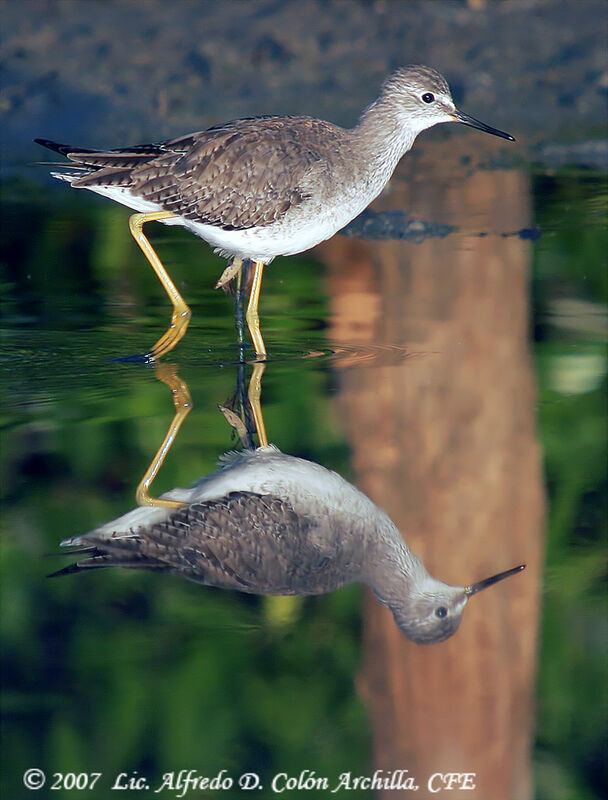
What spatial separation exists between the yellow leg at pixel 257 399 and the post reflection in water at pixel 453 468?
1.29ft

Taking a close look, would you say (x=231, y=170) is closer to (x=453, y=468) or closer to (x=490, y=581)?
(x=453, y=468)

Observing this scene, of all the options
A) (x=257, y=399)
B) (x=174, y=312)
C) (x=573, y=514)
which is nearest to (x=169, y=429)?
(x=257, y=399)

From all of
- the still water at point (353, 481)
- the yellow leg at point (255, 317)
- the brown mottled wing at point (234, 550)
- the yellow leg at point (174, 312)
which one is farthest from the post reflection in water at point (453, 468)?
the yellow leg at point (174, 312)

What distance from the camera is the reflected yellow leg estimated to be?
17.6ft

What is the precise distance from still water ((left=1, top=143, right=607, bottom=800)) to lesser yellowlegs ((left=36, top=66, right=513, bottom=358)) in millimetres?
612

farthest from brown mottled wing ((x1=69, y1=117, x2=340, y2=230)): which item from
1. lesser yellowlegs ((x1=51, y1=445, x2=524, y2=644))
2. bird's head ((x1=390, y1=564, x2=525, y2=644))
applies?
bird's head ((x1=390, y1=564, x2=525, y2=644))

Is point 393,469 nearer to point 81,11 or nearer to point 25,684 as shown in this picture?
point 25,684

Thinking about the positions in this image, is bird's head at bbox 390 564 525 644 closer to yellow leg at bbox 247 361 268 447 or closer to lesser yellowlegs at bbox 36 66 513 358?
yellow leg at bbox 247 361 268 447

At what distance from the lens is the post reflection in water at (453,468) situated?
425 cm

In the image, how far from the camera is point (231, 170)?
7.28 metres

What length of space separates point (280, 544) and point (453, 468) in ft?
3.50

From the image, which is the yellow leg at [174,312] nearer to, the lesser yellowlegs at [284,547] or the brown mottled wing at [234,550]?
the lesser yellowlegs at [284,547]

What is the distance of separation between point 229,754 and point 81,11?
12671 mm

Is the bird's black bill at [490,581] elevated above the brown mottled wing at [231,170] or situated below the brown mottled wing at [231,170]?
below
